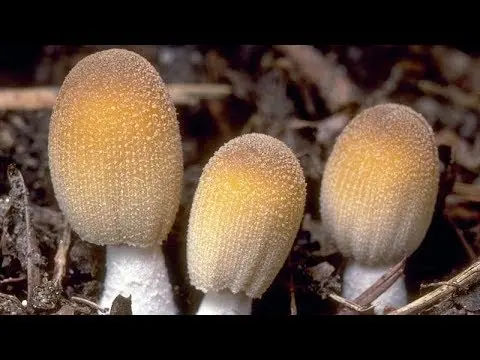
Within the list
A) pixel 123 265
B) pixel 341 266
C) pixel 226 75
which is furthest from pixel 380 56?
pixel 123 265

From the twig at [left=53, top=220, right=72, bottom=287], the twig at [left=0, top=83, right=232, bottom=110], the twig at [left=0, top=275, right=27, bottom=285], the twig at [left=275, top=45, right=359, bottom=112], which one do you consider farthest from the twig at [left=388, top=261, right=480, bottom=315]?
the twig at [left=0, top=83, right=232, bottom=110]

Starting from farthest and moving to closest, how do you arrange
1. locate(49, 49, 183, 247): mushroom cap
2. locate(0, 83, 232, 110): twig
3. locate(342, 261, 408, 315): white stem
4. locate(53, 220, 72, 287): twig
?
locate(0, 83, 232, 110): twig → locate(342, 261, 408, 315): white stem → locate(53, 220, 72, 287): twig → locate(49, 49, 183, 247): mushroom cap

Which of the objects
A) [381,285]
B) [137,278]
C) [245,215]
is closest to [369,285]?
[381,285]

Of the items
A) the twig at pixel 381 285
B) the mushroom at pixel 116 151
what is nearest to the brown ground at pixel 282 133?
the twig at pixel 381 285

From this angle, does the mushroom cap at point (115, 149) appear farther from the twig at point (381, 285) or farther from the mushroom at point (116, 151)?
the twig at point (381, 285)

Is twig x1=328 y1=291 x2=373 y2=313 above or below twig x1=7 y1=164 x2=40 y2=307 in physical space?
below

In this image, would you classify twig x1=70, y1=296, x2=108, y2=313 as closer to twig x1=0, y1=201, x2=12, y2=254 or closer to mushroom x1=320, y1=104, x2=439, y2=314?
twig x1=0, y1=201, x2=12, y2=254

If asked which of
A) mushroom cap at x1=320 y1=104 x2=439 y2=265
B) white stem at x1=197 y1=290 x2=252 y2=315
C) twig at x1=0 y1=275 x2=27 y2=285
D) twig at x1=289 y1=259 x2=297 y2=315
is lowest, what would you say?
A: twig at x1=289 y1=259 x2=297 y2=315
